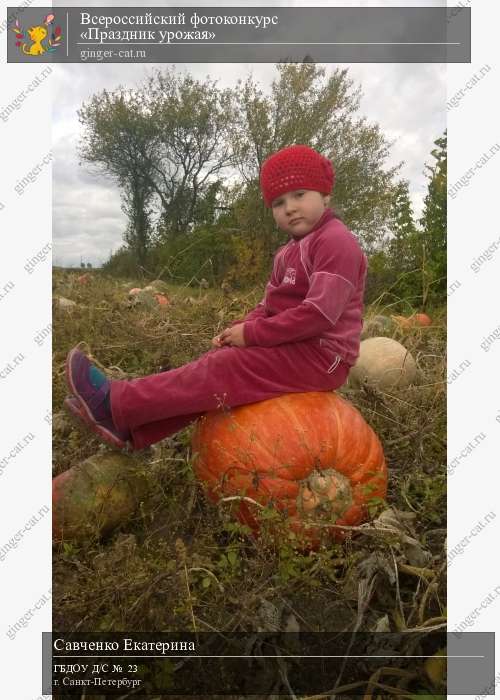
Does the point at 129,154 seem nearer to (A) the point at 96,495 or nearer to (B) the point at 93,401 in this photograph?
(B) the point at 93,401

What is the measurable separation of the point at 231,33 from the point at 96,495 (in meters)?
1.72

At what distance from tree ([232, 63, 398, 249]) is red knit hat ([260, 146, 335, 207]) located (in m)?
0.24

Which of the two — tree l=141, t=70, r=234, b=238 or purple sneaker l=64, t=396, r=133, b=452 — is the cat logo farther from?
purple sneaker l=64, t=396, r=133, b=452

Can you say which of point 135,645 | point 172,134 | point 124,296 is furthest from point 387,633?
point 124,296

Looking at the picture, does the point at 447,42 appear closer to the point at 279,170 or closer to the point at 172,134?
the point at 279,170

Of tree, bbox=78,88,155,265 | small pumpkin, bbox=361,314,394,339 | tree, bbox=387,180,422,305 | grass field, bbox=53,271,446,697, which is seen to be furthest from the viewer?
small pumpkin, bbox=361,314,394,339

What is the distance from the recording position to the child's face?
2238 millimetres

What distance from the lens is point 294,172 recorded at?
7.22 feet

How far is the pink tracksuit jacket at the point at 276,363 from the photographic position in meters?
2.10

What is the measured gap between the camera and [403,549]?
6.17 ft

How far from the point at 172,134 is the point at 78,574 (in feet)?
6.07

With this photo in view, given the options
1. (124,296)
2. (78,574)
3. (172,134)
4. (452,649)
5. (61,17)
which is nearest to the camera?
(452,649)
